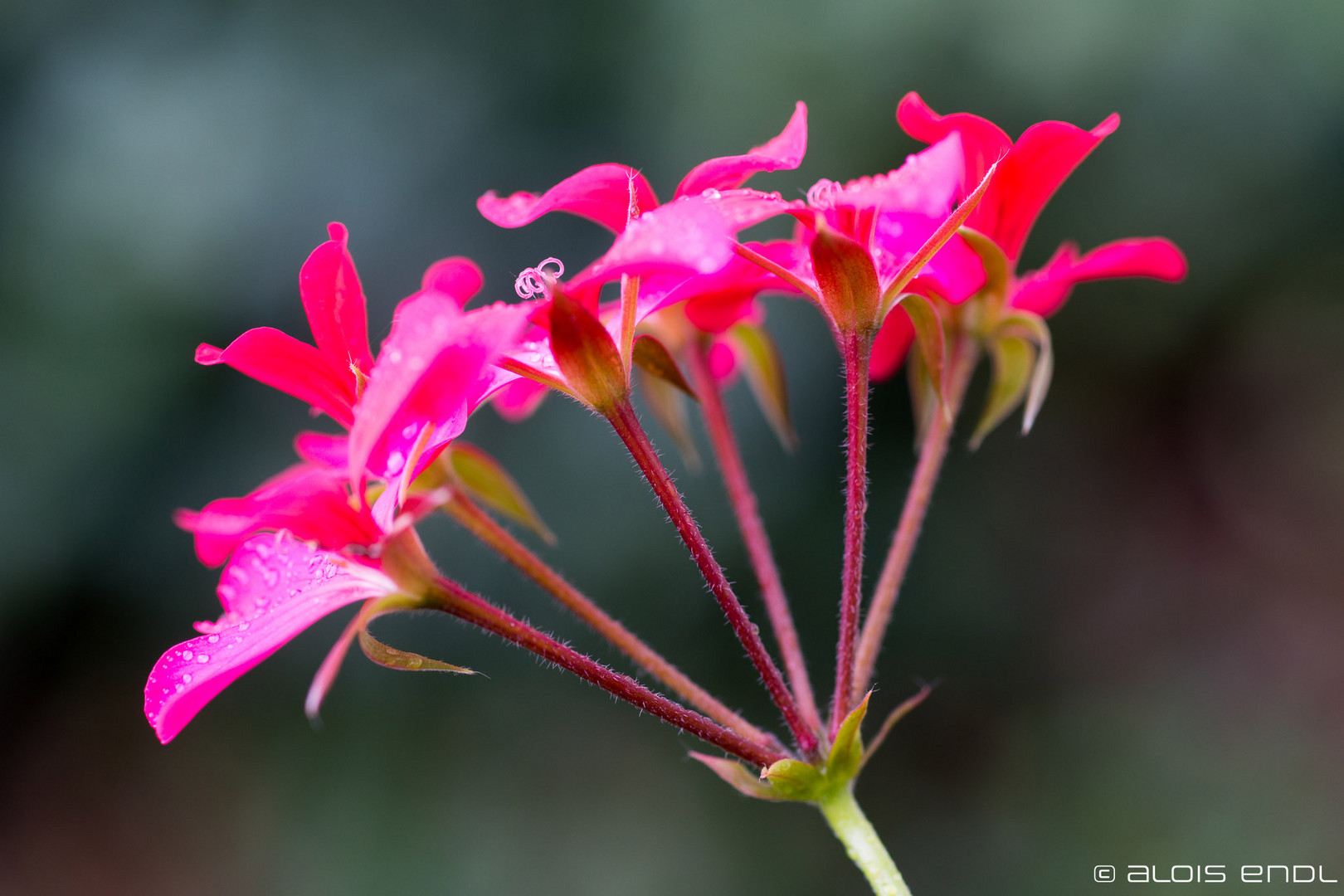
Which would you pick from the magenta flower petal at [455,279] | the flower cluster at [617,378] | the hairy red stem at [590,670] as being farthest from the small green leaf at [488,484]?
the hairy red stem at [590,670]

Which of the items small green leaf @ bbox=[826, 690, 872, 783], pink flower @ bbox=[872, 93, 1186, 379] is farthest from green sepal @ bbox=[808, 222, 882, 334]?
small green leaf @ bbox=[826, 690, 872, 783]

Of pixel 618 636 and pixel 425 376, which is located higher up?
pixel 425 376

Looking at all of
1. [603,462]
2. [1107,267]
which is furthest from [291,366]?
[603,462]

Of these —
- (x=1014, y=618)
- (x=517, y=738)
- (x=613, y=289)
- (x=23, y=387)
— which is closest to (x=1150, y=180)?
(x=1014, y=618)

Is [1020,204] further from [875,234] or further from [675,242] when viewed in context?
[675,242]

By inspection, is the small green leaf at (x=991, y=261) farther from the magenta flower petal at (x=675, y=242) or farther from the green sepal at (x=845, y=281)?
the magenta flower petal at (x=675, y=242)

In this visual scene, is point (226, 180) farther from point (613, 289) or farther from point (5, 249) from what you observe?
point (613, 289)

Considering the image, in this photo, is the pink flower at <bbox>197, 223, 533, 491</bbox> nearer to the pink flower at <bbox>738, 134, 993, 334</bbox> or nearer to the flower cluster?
the flower cluster
